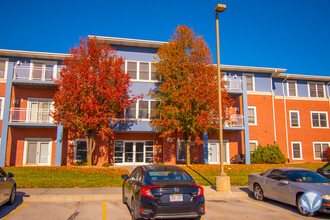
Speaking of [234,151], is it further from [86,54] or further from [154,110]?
[86,54]

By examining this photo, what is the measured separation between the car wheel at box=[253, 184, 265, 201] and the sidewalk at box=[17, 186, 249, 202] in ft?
1.95

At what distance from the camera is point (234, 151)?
24.7 meters

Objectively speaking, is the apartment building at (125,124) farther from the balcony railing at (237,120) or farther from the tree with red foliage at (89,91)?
the tree with red foliage at (89,91)

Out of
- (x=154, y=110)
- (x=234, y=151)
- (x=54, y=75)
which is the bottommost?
(x=234, y=151)

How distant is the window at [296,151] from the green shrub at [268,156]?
373cm

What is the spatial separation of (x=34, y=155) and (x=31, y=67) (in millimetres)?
6973

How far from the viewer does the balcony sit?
69.7 ft

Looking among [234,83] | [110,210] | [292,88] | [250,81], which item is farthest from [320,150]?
[110,210]

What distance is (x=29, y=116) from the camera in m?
21.4

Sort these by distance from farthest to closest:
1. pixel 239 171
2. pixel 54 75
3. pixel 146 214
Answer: pixel 54 75, pixel 239 171, pixel 146 214

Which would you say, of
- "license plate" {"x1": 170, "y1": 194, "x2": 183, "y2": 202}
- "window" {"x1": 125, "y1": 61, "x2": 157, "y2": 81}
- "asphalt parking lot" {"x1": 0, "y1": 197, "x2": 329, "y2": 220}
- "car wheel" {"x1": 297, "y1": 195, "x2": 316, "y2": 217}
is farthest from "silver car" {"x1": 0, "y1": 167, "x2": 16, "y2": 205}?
"window" {"x1": 125, "y1": 61, "x2": 157, "y2": 81}

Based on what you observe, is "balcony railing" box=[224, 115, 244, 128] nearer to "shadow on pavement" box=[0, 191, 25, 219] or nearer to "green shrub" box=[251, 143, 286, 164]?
"green shrub" box=[251, 143, 286, 164]

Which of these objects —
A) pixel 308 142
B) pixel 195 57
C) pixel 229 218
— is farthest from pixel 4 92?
pixel 308 142

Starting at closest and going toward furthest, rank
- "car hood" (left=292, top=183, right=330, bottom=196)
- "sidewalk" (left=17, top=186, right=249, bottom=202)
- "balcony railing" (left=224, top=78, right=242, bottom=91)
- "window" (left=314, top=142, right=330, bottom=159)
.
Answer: "car hood" (left=292, top=183, right=330, bottom=196) → "sidewalk" (left=17, top=186, right=249, bottom=202) → "balcony railing" (left=224, top=78, right=242, bottom=91) → "window" (left=314, top=142, right=330, bottom=159)
